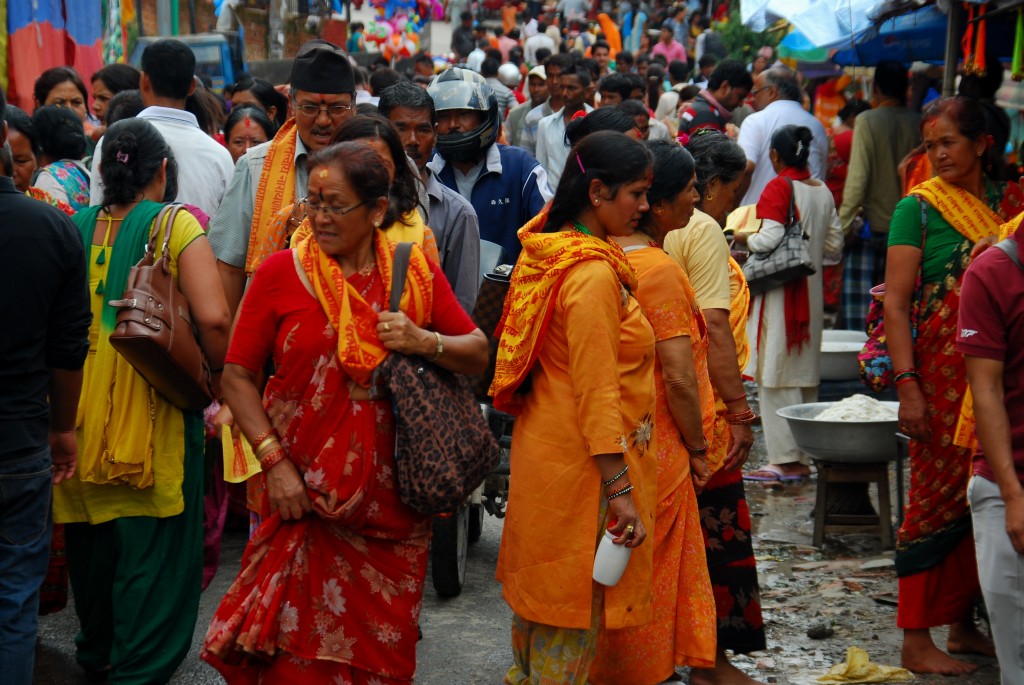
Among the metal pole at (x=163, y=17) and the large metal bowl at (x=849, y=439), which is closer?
the large metal bowl at (x=849, y=439)

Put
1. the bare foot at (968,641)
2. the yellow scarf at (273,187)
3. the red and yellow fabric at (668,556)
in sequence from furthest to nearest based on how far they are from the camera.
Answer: the bare foot at (968,641) → the yellow scarf at (273,187) → the red and yellow fabric at (668,556)

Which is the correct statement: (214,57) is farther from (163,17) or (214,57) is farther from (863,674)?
(863,674)

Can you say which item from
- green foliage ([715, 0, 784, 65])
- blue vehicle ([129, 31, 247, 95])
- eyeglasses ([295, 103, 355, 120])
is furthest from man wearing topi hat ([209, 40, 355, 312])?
green foliage ([715, 0, 784, 65])

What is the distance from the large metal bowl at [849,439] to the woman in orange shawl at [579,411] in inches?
114

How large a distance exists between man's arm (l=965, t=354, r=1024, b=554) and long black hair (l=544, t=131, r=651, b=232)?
3.91 feet

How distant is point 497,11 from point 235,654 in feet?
107

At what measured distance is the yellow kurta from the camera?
11.9 feet

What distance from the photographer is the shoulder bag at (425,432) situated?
3.39 metres

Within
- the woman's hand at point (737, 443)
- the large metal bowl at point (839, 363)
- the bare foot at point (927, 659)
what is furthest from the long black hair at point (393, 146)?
the large metal bowl at point (839, 363)

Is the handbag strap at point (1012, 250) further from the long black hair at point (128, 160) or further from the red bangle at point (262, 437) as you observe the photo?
the long black hair at point (128, 160)

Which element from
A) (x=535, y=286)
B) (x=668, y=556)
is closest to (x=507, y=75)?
(x=668, y=556)

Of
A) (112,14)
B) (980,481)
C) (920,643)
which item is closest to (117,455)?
(980,481)

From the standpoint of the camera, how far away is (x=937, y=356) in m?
4.92

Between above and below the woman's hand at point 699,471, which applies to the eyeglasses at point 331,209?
above
